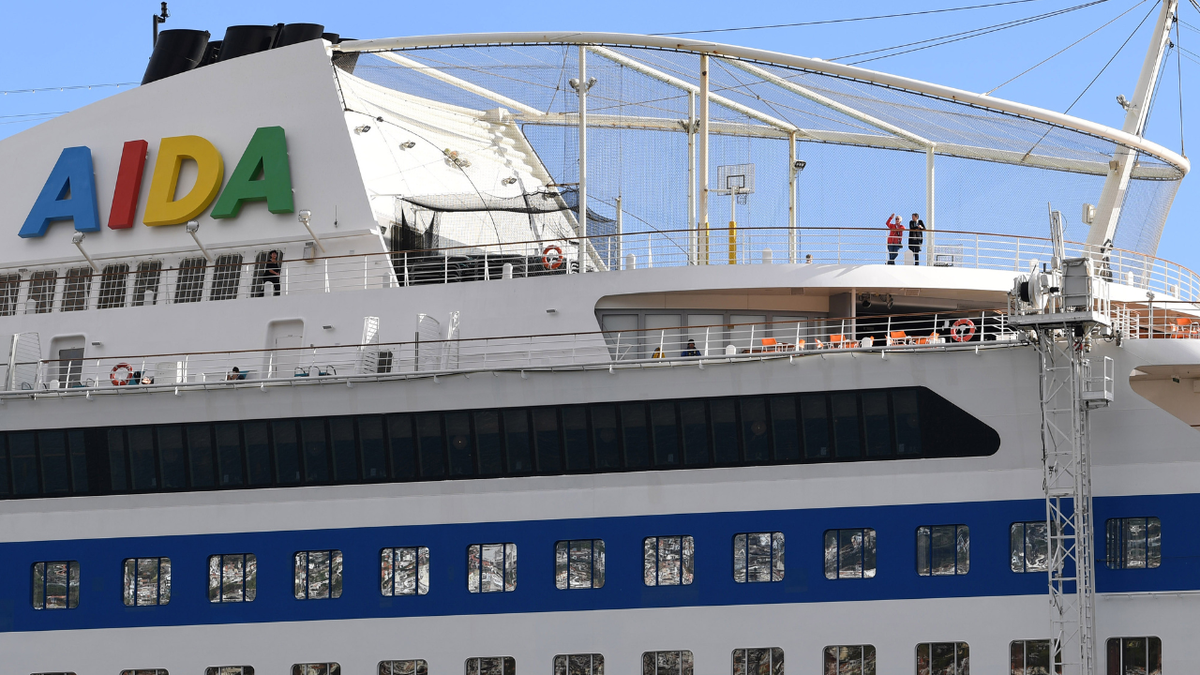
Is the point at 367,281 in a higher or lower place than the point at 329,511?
higher

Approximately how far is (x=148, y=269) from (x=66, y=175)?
10.6ft

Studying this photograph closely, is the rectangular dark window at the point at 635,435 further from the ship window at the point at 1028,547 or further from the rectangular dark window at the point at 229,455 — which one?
the rectangular dark window at the point at 229,455

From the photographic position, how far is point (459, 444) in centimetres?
2695

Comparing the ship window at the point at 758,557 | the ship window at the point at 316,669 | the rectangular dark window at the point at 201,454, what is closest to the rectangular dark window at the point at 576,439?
the ship window at the point at 758,557

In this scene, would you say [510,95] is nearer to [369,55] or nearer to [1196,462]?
[369,55]

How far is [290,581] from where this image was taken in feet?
89.2

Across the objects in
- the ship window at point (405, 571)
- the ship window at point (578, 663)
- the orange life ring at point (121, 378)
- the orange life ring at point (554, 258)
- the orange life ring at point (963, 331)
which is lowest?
the ship window at point (578, 663)

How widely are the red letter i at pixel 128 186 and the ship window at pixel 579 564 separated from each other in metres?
13.9

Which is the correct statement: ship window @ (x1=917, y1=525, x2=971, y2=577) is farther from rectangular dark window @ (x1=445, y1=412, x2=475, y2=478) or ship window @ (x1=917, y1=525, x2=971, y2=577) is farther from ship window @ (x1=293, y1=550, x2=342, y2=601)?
ship window @ (x1=293, y1=550, x2=342, y2=601)

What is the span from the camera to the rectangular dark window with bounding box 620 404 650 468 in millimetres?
26047

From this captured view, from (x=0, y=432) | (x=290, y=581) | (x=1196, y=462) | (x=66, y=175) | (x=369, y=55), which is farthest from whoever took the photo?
(x=66, y=175)

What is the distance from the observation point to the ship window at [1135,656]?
24.0 m

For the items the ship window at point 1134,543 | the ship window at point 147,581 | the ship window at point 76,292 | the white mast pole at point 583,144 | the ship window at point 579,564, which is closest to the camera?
the ship window at point 1134,543

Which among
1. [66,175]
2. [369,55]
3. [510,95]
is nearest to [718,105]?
[510,95]
